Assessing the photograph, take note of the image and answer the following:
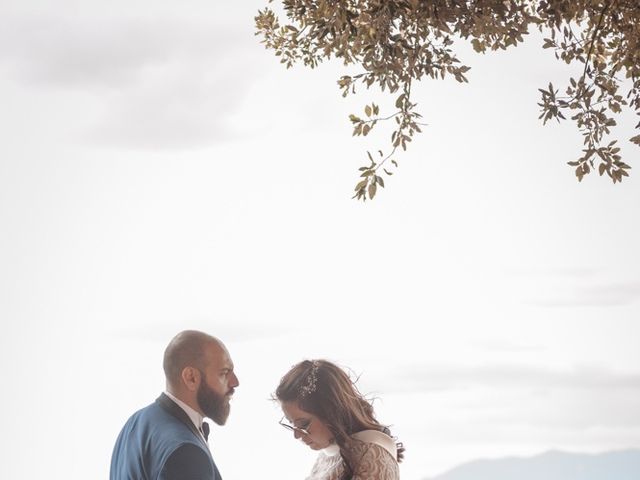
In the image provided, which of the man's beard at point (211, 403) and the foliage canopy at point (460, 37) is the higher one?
the foliage canopy at point (460, 37)

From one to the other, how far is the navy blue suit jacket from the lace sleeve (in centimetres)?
38

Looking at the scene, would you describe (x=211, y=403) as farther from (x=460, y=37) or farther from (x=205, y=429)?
(x=460, y=37)

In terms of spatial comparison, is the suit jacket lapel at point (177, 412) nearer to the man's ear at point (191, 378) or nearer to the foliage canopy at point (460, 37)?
the man's ear at point (191, 378)

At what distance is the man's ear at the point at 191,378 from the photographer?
2.74m

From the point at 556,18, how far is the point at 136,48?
4.12 meters

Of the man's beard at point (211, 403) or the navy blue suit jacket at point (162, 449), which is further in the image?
the man's beard at point (211, 403)

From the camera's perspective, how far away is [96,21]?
607 centimetres

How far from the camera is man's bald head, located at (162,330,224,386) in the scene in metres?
2.74

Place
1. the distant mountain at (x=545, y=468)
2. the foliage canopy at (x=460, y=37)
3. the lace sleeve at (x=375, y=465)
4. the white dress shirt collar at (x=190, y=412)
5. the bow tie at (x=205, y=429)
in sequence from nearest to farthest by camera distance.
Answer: the foliage canopy at (x=460, y=37) → the lace sleeve at (x=375, y=465) → the white dress shirt collar at (x=190, y=412) → the bow tie at (x=205, y=429) → the distant mountain at (x=545, y=468)

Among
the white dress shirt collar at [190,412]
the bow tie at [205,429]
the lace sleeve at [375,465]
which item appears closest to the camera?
the lace sleeve at [375,465]

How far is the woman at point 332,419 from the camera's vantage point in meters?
2.55

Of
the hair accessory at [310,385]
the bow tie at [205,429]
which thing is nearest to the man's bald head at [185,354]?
the bow tie at [205,429]

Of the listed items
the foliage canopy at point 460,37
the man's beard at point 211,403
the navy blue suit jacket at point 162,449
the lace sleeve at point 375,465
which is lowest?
the lace sleeve at point 375,465

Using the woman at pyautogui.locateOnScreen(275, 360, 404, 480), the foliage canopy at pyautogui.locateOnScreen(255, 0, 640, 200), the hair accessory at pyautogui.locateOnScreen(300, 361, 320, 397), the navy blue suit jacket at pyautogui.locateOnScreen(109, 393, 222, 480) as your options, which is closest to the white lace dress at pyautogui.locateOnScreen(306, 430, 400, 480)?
the woman at pyautogui.locateOnScreen(275, 360, 404, 480)
